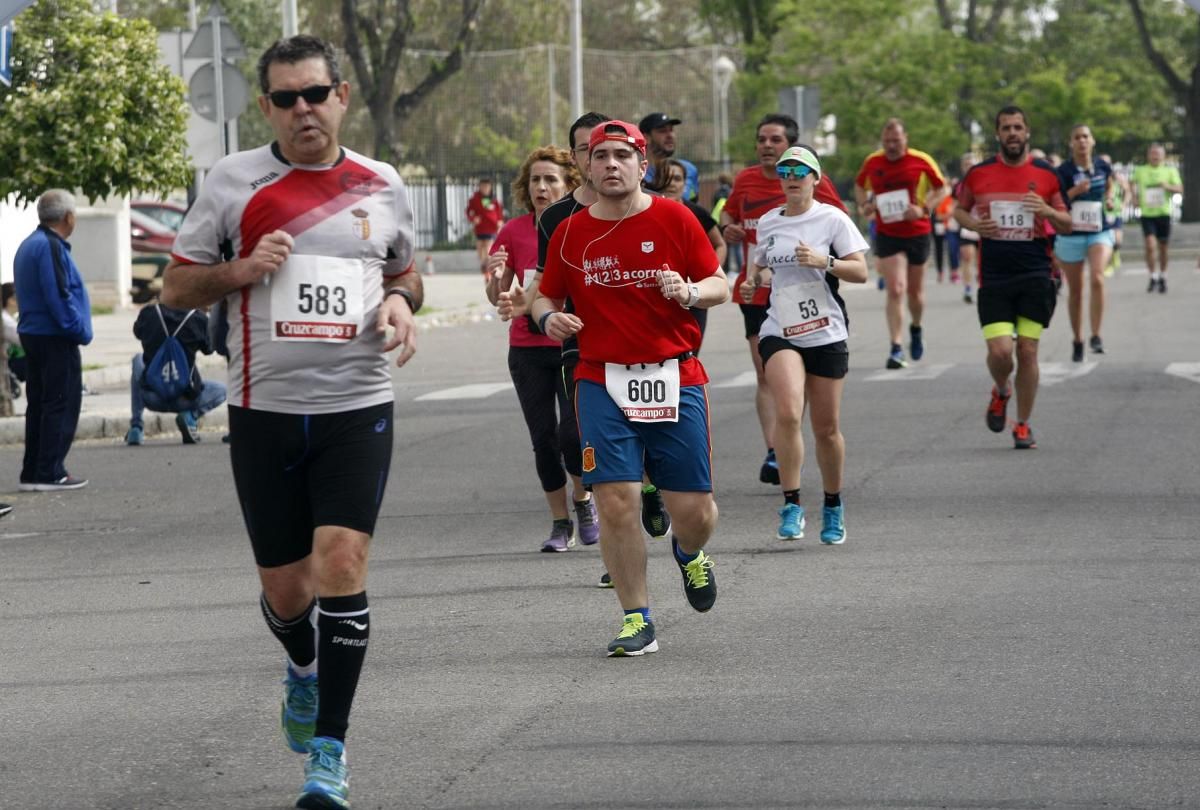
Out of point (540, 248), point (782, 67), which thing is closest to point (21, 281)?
point (540, 248)

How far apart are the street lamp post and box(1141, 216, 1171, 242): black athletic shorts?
18.7 m

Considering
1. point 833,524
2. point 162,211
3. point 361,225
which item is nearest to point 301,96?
point 361,225

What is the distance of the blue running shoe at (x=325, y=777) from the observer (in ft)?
17.2

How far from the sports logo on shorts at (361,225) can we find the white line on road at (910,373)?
12742mm

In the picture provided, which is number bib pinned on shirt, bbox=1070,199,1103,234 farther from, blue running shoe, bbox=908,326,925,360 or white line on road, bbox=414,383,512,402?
white line on road, bbox=414,383,512,402

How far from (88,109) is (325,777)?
1339cm

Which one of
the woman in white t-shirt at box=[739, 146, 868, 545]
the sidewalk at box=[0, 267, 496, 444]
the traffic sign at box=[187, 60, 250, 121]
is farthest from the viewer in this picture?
the traffic sign at box=[187, 60, 250, 121]

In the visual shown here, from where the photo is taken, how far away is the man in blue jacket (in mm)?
12961

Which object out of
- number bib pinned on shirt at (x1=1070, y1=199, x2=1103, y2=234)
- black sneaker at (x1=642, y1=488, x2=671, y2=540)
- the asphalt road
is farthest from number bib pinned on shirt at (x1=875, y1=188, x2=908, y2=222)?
black sneaker at (x1=642, y1=488, x2=671, y2=540)

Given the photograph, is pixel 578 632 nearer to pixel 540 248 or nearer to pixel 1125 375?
pixel 540 248

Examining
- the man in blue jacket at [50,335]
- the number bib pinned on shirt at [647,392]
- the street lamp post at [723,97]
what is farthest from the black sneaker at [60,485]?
the street lamp post at [723,97]

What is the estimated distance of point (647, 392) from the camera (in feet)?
23.7

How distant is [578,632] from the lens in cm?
772

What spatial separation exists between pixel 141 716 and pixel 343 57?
48.9 metres
